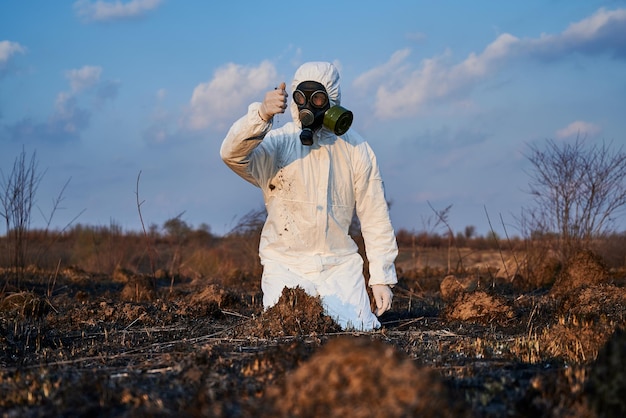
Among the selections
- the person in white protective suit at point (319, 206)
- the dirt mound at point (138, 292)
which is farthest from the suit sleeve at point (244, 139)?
the dirt mound at point (138, 292)

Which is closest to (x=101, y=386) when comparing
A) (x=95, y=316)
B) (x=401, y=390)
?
(x=401, y=390)

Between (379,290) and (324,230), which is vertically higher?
(324,230)

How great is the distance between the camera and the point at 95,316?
261 inches

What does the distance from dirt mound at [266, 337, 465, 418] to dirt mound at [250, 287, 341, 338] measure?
8.64 ft

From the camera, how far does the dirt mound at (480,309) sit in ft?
20.0

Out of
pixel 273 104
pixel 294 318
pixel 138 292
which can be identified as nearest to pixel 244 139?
pixel 273 104

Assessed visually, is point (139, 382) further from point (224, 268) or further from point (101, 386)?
point (224, 268)

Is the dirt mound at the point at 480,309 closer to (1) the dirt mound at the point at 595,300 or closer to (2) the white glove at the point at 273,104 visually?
(1) the dirt mound at the point at 595,300

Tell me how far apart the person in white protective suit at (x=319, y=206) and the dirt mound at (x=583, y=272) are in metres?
3.13

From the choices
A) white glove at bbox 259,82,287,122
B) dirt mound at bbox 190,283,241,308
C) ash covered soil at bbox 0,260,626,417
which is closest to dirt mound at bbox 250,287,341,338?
ash covered soil at bbox 0,260,626,417

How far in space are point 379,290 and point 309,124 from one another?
155 centimetres

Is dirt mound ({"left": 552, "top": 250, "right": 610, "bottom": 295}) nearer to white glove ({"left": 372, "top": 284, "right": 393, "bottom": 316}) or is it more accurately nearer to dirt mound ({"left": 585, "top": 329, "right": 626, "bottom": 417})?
white glove ({"left": 372, "top": 284, "right": 393, "bottom": 316})

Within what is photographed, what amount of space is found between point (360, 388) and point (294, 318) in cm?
298

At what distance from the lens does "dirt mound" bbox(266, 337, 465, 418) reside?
2.26 meters
